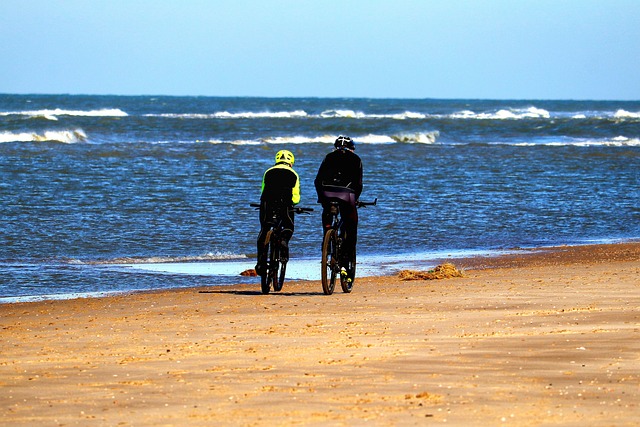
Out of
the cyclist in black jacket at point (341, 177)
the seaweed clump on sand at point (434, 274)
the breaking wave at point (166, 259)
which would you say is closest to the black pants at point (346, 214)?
the cyclist in black jacket at point (341, 177)

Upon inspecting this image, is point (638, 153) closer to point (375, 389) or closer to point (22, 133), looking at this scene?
point (22, 133)

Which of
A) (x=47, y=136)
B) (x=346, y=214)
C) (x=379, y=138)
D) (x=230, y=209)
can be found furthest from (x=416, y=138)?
(x=346, y=214)

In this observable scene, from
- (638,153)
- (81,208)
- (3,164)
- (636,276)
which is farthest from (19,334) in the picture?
(638,153)

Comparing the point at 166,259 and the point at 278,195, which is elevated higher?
the point at 278,195

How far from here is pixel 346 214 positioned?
10.4m

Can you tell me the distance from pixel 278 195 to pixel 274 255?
2.00 ft

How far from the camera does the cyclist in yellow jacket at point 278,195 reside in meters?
10.3

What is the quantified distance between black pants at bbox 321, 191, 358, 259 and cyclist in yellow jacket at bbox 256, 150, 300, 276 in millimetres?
299

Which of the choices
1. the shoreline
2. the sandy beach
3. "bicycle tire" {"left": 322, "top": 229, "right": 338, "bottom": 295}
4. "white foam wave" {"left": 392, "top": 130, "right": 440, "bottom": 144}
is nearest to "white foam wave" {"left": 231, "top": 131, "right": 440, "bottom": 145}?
"white foam wave" {"left": 392, "top": 130, "right": 440, "bottom": 144}

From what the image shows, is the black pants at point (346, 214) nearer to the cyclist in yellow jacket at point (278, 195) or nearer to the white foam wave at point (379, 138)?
the cyclist in yellow jacket at point (278, 195)

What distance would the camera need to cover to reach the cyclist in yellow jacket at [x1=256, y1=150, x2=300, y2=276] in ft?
33.7

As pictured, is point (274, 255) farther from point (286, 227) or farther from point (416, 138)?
point (416, 138)

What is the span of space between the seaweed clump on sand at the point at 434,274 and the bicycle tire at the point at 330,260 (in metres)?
1.44

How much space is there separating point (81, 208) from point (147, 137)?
34682mm
